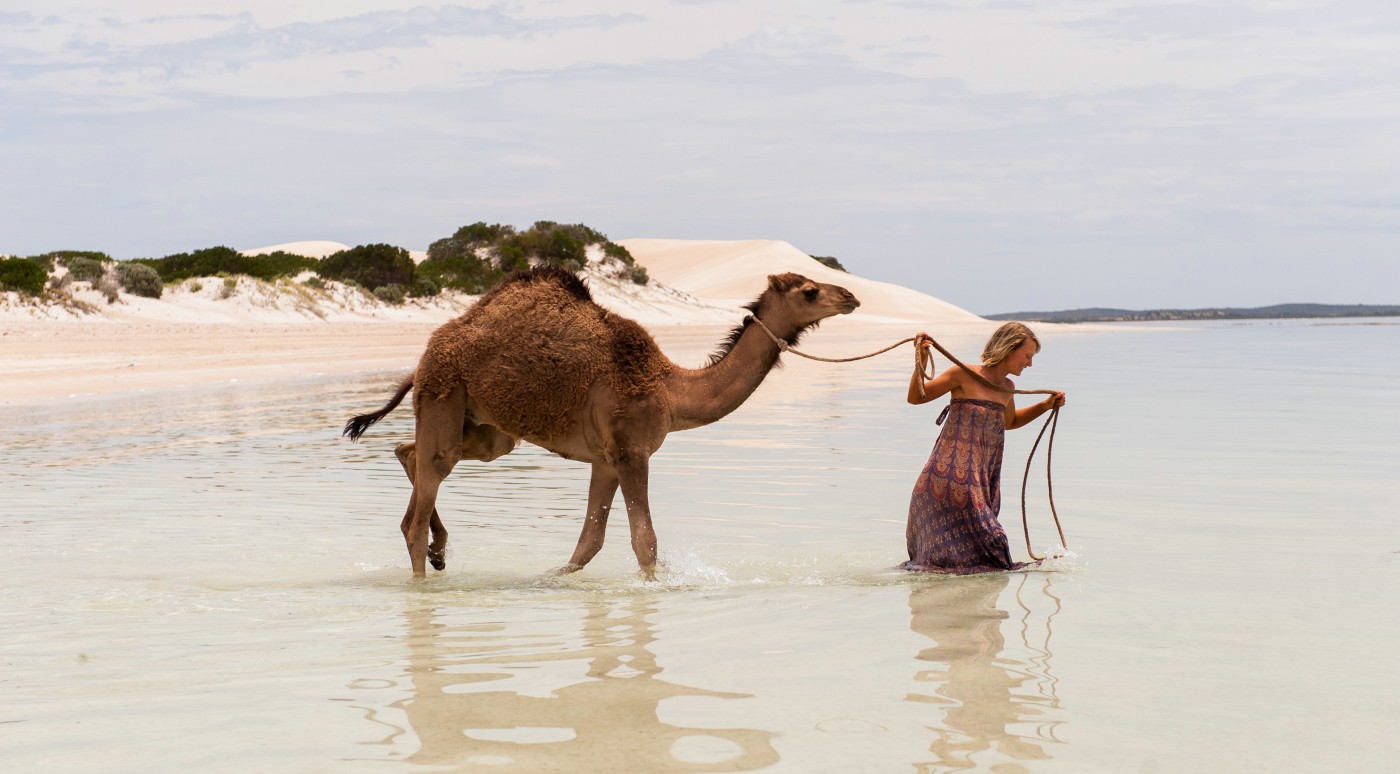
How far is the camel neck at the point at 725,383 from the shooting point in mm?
7535

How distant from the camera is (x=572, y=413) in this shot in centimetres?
761

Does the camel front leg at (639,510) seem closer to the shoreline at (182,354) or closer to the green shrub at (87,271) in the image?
the shoreline at (182,354)

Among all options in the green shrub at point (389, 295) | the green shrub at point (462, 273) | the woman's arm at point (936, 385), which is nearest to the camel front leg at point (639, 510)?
the woman's arm at point (936, 385)

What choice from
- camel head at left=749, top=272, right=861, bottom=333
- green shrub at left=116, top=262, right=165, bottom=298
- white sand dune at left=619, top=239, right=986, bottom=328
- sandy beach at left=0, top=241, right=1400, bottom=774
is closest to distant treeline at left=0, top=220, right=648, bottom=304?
green shrub at left=116, top=262, right=165, bottom=298

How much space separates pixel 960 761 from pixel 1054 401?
3740 mm

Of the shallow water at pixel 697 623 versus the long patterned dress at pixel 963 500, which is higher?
the long patterned dress at pixel 963 500

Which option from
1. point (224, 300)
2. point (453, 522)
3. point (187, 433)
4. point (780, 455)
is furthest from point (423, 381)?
point (224, 300)

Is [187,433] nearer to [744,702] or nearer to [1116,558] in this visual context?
[1116,558]

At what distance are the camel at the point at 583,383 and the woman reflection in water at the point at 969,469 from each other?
857mm

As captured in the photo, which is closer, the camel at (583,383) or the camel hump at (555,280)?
the camel at (583,383)

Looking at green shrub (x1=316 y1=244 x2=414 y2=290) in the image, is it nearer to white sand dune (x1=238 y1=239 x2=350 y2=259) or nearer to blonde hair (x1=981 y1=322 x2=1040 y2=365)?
blonde hair (x1=981 y1=322 x2=1040 y2=365)

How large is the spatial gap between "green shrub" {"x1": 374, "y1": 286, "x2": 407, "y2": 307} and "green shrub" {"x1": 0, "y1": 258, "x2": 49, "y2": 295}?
13.9 m

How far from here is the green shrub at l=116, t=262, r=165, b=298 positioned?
37.0 m

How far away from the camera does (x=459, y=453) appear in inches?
316
